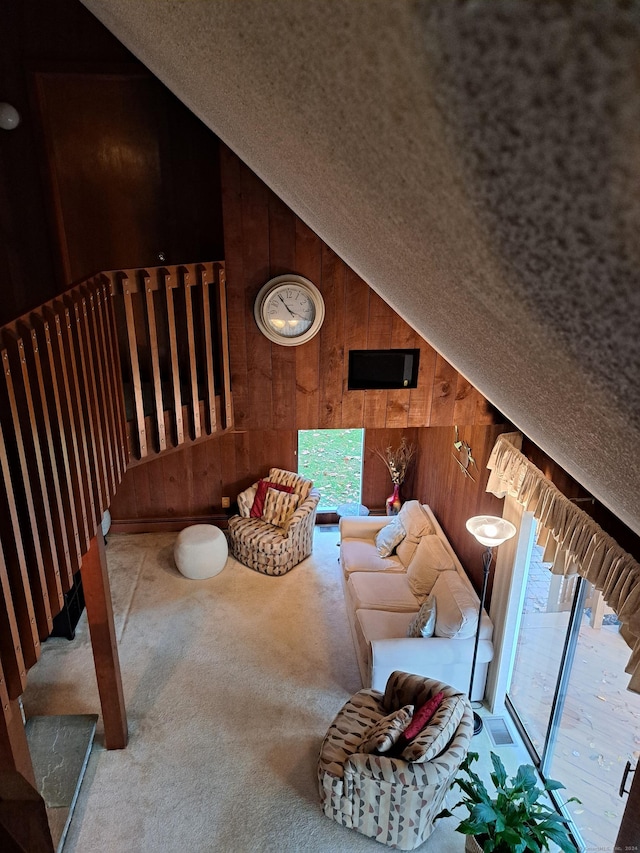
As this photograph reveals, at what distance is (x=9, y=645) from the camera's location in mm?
2344

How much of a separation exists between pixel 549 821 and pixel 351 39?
4.01m

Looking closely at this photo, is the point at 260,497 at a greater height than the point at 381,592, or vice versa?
the point at 260,497

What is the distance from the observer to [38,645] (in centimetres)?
257

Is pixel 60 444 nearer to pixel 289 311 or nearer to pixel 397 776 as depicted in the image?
pixel 289 311

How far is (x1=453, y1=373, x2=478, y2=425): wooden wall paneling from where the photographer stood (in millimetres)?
4656

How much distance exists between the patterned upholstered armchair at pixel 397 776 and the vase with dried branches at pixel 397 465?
3.16 meters

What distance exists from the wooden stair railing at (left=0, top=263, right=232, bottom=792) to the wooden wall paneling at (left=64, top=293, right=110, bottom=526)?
0.01 m

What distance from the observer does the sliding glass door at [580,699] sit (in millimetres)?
3842

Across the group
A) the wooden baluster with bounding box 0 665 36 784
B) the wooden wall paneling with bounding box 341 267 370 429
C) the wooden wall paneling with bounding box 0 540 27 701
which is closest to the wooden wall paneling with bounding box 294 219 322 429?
the wooden wall paneling with bounding box 341 267 370 429

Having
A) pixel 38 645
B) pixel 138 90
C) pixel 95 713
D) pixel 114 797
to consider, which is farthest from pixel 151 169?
pixel 114 797

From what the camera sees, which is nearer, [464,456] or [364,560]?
[464,456]

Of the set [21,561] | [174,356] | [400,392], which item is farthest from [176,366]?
[21,561]

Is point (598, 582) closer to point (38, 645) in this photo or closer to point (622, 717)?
point (622, 717)

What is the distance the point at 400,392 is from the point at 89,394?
233 cm
